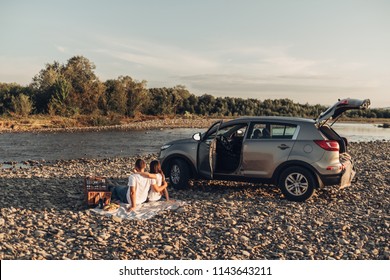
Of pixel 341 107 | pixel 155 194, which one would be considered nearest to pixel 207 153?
pixel 155 194

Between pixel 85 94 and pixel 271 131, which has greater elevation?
pixel 85 94

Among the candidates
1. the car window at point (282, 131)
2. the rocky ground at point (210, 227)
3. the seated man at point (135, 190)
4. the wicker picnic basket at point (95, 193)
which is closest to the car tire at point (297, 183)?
the rocky ground at point (210, 227)

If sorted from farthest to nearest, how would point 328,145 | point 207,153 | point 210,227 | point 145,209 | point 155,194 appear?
point 207,153 < point 328,145 < point 155,194 < point 145,209 < point 210,227

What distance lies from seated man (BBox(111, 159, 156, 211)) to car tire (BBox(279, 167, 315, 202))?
3024mm

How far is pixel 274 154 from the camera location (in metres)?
9.60

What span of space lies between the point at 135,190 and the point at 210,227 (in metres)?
2.08

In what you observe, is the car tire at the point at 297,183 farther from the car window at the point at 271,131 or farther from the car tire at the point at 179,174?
the car tire at the point at 179,174

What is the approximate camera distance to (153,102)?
7619 cm

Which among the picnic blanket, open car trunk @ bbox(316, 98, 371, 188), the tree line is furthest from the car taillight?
the tree line

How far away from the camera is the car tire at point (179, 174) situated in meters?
10.6

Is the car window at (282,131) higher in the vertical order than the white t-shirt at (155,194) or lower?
higher

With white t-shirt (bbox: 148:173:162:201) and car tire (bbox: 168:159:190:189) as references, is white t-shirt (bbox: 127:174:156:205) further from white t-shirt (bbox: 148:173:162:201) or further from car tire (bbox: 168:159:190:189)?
car tire (bbox: 168:159:190:189)

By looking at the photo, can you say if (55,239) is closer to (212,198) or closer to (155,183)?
(155,183)

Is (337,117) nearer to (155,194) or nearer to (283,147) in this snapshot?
(283,147)
